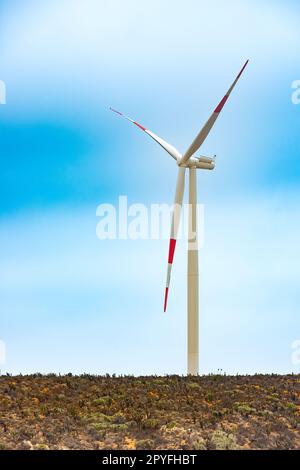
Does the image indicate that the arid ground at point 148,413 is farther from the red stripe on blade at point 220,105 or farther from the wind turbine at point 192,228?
the red stripe on blade at point 220,105

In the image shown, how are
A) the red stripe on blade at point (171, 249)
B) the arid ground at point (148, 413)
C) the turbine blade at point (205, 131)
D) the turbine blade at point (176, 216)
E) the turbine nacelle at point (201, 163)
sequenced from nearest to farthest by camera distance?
1. the arid ground at point (148, 413)
2. the turbine blade at point (176, 216)
3. the red stripe on blade at point (171, 249)
4. the turbine blade at point (205, 131)
5. the turbine nacelle at point (201, 163)

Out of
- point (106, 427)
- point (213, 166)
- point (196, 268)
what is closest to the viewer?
point (106, 427)

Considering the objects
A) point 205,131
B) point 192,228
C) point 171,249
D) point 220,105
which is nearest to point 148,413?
point 171,249

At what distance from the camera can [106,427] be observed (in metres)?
26.8

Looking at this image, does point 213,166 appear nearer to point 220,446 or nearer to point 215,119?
point 215,119

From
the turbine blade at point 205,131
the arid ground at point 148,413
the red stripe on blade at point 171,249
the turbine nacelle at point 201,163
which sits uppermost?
the turbine blade at point 205,131

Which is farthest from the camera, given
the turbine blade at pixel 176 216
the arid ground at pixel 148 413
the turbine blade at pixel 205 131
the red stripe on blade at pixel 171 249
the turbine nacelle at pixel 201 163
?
the turbine nacelle at pixel 201 163

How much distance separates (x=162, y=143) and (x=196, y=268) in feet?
29.1

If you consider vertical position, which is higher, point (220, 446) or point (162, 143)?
point (162, 143)

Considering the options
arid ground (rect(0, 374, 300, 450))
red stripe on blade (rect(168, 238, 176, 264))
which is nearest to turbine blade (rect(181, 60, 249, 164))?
red stripe on blade (rect(168, 238, 176, 264))

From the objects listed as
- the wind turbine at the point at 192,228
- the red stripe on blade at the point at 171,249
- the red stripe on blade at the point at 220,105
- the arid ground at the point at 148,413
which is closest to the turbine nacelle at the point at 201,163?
the wind turbine at the point at 192,228

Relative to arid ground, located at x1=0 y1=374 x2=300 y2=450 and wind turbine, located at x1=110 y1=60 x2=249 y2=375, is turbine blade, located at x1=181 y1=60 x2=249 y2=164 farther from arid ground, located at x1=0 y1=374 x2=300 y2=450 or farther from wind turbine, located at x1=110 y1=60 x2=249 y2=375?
arid ground, located at x1=0 y1=374 x2=300 y2=450

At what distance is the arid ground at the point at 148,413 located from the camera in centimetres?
2572
